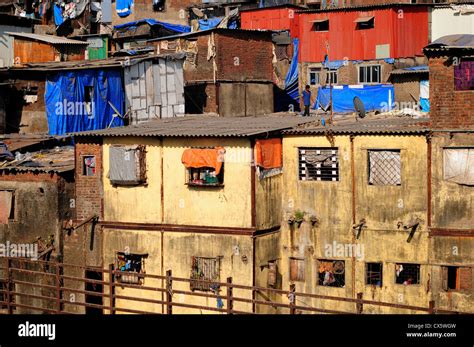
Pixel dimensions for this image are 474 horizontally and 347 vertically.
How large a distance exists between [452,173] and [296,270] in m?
5.82

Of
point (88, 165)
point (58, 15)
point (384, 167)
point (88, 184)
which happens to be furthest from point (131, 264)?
point (58, 15)

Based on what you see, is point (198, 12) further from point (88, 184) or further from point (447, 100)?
point (447, 100)

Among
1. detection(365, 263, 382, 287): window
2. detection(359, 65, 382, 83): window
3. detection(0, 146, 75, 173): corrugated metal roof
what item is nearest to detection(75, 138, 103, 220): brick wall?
detection(0, 146, 75, 173): corrugated metal roof

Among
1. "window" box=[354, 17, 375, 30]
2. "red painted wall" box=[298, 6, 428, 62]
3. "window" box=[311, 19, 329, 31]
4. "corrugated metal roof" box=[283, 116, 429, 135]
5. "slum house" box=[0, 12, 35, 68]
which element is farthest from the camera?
"window" box=[311, 19, 329, 31]

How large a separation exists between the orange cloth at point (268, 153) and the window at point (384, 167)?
2902mm

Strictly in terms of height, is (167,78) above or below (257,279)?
above

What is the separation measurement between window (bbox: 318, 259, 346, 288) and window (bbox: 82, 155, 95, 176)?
26.9 feet

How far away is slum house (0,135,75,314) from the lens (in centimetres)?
3198

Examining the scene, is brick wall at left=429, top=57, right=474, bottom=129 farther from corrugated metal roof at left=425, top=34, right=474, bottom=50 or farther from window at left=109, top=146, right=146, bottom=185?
window at left=109, top=146, right=146, bottom=185

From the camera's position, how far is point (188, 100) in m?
43.0

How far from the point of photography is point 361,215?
28.7m
